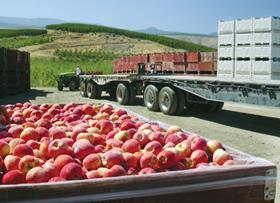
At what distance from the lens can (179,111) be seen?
583 inches

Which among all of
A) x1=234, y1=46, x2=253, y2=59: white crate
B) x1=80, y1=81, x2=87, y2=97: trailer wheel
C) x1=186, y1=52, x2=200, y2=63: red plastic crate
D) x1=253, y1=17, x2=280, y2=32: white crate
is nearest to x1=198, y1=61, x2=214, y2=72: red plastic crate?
x1=186, y1=52, x2=200, y2=63: red plastic crate

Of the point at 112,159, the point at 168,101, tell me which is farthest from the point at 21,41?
the point at 112,159

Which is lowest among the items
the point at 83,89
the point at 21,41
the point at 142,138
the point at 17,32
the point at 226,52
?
the point at 83,89

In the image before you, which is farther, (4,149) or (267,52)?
(267,52)

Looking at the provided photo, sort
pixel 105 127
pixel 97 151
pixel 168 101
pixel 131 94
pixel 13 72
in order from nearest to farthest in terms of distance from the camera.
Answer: pixel 97 151, pixel 105 127, pixel 168 101, pixel 131 94, pixel 13 72

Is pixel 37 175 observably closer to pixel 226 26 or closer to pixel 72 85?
pixel 226 26

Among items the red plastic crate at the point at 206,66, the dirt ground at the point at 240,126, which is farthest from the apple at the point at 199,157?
the red plastic crate at the point at 206,66

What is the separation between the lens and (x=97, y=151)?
3.22 m

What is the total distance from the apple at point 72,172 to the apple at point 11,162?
0.33 meters

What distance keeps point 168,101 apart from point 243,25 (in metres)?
3.22

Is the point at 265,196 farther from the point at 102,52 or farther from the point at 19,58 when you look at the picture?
A: the point at 102,52

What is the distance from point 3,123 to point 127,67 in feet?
82.4

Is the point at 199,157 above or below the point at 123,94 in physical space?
above

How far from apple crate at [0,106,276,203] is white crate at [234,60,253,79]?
34.8ft
